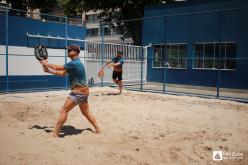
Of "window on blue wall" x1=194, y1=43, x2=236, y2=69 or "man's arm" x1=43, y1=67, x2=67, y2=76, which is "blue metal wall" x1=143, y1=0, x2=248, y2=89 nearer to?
"window on blue wall" x1=194, y1=43, x2=236, y2=69

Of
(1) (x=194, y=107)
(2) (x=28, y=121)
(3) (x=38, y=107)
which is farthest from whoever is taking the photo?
(1) (x=194, y=107)

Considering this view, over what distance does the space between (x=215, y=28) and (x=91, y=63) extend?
22.2 ft

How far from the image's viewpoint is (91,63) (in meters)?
17.2

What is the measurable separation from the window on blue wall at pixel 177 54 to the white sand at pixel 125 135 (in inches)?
356

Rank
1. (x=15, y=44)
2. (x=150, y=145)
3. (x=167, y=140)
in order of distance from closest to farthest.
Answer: (x=150, y=145) < (x=167, y=140) < (x=15, y=44)

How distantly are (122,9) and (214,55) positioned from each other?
46.8 feet

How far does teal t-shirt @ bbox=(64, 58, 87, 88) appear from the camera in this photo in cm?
633

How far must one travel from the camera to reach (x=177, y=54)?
795 inches

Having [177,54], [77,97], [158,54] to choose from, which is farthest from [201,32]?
[77,97]

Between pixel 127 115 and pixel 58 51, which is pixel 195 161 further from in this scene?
pixel 58 51

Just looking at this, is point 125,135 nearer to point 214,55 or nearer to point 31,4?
point 214,55

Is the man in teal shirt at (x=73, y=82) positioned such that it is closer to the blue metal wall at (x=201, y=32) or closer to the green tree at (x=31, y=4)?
the blue metal wall at (x=201, y=32)

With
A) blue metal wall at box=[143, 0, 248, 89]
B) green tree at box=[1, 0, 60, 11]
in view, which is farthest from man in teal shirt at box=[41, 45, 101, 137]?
green tree at box=[1, 0, 60, 11]

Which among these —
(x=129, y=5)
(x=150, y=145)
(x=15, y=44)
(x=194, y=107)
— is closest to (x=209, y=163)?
(x=150, y=145)
